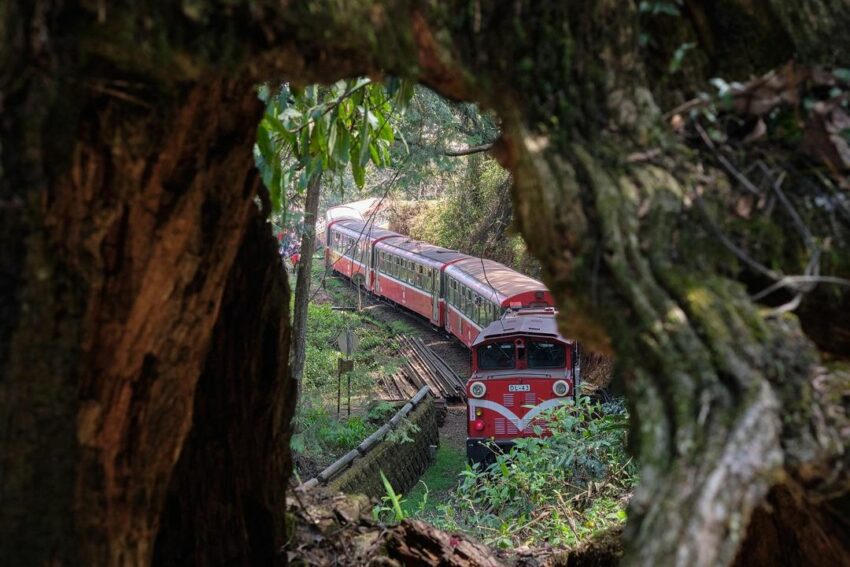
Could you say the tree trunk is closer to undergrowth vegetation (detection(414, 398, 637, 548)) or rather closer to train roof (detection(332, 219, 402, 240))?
undergrowth vegetation (detection(414, 398, 637, 548))

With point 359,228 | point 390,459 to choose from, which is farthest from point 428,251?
point 390,459

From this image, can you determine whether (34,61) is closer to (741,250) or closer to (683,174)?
(683,174)

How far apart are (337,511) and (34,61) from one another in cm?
350

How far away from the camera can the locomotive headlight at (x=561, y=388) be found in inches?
553

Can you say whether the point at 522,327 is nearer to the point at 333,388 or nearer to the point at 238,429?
the point at 333,388

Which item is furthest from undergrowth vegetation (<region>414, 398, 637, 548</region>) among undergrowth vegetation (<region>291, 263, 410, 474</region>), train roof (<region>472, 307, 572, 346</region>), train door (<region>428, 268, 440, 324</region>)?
train door (<region>428, 268, 440, 324</region>)

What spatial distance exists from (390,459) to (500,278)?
252 inches

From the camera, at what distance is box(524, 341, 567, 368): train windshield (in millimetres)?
14211

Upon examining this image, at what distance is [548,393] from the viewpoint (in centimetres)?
1408

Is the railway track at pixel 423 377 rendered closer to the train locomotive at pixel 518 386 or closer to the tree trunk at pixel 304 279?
the train locomotive at pixel 518 386

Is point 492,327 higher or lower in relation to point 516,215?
higher

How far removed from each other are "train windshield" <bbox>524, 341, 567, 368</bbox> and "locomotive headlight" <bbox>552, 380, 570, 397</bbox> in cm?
32

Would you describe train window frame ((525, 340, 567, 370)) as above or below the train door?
below

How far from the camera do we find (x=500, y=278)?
18516mm
